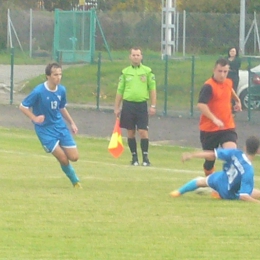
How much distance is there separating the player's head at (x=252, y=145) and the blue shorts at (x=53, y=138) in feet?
8.77

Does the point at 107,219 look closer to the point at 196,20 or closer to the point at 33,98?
the point at 33,98

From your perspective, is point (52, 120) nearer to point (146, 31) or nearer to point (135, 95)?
point (135, 95)

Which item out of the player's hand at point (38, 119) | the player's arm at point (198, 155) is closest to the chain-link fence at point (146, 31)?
the player's hand at point (38, 119)

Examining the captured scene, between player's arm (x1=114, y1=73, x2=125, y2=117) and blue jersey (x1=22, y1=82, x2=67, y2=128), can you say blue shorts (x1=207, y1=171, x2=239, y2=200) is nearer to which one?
blue jersey (x1=22, y1=82, x2=67, y2=128)

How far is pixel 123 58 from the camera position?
1518 inches

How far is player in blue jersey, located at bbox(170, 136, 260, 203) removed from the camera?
1019 centimetres

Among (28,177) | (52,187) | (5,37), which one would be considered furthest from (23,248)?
(5,37)

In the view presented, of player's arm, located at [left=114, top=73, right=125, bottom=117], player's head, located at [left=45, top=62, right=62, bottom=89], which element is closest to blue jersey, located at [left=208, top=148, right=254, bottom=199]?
player's head, located at [left=45, top=62, right=62, bottom=89]

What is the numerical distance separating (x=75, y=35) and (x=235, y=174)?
1040 inches

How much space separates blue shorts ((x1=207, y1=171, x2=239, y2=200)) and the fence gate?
25.1 m

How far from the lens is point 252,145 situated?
10180mm

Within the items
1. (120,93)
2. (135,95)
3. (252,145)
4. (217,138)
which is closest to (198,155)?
(252,145)

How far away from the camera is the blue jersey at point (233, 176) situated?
1021 cm

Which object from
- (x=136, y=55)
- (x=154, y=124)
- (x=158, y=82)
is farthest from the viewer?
(x=158, y=82)
